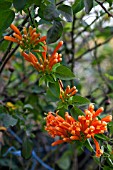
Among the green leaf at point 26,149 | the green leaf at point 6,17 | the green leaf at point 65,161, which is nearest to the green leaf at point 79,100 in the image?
the green leaf at point 6,17

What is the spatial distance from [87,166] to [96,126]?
4.12ft

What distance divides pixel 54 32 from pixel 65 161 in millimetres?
1260

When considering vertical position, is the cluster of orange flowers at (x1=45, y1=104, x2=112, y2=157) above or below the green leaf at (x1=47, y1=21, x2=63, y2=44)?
below

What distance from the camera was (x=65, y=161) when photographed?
1.91 m

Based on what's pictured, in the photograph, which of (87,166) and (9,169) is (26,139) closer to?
(9,169)

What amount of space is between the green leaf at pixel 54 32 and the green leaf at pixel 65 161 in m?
1.24

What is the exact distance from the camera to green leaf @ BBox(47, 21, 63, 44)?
76 cm

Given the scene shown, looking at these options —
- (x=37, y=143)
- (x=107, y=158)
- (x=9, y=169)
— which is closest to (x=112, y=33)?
(x=37, y=143)

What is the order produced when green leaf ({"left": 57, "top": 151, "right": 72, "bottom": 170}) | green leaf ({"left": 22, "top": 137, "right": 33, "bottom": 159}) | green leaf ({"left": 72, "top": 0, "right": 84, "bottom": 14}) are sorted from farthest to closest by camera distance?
green leaf ({"left": 57, "top": 151, "right": 72, "bottom": 170})
green leaf ({"left": 22, "top": 137, "right": 33, "bottom": 159})
green leaf ({"left": 72, "top": 0, "right": 84, "bottom": 14})

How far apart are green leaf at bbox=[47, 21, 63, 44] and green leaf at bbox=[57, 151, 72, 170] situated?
4.08 ft

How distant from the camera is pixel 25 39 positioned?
0.76 m

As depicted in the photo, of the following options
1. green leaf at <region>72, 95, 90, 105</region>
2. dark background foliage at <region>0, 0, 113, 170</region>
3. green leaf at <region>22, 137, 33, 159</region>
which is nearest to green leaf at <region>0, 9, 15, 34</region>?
dark background foliage at <region>0, 0, 113, 170</region>

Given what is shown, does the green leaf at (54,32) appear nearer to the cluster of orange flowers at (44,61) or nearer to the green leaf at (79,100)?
the cluster of orange flowers at (44,61)

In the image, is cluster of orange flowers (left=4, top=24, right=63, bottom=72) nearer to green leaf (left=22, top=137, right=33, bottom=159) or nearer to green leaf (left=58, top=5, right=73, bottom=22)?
green leaf (left=58, top=5, right=73, bottom=22)
